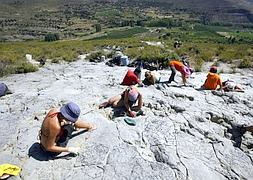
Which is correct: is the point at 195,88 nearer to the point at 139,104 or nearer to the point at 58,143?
the point at 139,104

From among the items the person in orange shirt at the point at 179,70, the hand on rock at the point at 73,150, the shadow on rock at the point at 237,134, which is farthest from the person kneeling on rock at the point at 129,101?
the person in orange shirt at the point at 179,70

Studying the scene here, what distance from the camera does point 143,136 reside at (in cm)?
1044

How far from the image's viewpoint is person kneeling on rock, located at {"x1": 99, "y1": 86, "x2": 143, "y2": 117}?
11.8 m

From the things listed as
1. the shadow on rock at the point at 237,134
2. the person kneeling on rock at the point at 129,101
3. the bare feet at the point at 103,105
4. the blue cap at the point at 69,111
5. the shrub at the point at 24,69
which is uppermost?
the blue cap at the point at 69,111

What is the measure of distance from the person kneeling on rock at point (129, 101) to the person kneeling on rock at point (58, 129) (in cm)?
262

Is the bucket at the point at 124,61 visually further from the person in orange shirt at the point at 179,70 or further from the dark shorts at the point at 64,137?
the dark shorts at the point at 64,137

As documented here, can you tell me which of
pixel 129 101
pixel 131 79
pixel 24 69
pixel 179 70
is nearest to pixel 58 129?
pixel 129 101

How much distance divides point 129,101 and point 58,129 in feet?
11.9

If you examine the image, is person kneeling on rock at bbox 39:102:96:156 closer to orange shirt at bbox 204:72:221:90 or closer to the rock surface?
the rock surface

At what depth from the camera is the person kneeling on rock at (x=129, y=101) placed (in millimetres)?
11766

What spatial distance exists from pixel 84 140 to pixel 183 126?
3.32m

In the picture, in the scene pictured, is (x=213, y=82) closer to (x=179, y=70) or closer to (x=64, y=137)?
(x=179, y=70)

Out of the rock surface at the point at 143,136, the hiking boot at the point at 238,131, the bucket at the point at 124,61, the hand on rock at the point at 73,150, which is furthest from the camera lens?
A: the bucket at the point at 124,61

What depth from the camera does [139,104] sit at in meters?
12.0
